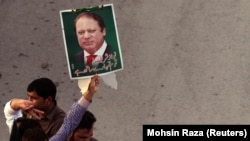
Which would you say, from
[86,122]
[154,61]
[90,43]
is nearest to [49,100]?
[86,122]

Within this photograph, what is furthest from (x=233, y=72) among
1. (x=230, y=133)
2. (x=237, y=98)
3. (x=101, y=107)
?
(x=101, y=107)

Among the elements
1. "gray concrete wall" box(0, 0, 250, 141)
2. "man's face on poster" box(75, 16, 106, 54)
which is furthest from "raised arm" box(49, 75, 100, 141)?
"gray concrete wall" box(0, 0, 250, 141)

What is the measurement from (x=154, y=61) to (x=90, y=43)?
0.94 m

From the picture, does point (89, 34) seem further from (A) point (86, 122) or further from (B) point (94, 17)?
(A) point (86, 122)

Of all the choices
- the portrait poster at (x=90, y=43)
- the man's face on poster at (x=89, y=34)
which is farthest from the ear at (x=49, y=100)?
the man's face on poster at (x=89, y=34)

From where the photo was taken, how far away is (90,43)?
1.80 metres

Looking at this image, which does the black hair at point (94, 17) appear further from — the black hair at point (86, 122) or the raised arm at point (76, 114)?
the black hair at point (86, 122)

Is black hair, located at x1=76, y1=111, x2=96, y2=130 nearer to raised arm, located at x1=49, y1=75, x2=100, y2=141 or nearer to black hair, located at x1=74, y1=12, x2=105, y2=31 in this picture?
raised arm, located at x1=49, y1=75, x2=100, y2=141

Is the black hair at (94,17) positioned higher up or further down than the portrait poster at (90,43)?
higher up

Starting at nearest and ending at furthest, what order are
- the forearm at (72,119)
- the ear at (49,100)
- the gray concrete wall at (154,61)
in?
1. the forearm at (72,119)
2. the ear at (49,100)
3. the gray concrete wall at (154,61)

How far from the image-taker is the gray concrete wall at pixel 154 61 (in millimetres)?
2658

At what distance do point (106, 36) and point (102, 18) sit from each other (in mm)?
74

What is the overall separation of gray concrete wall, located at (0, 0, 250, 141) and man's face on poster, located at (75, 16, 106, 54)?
2.92 feet

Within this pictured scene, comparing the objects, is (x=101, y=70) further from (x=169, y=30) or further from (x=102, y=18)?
(x=169, y=30)
